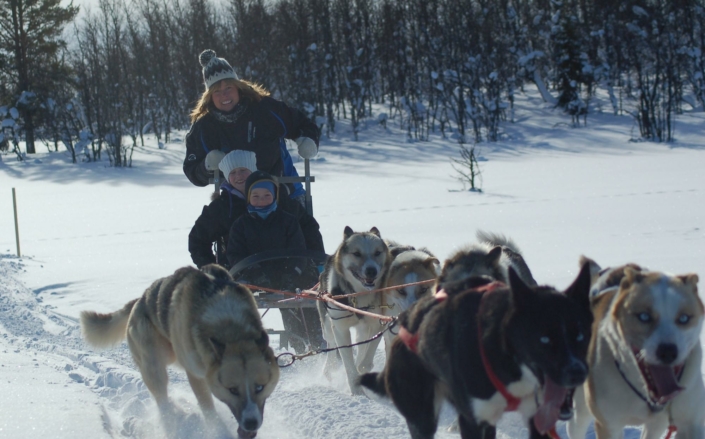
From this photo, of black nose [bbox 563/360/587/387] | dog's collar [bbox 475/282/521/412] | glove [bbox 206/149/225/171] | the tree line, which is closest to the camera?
black nose [bbox 563/360/587/387]

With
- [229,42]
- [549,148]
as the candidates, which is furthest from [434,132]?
[229,42]

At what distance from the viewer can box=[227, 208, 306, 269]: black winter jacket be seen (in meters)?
4.96

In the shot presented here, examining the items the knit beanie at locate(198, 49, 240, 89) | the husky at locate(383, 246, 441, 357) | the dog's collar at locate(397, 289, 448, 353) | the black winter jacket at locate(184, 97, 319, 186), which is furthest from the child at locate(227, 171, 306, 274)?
the dog's collar at locate(397, 289, 448, 353)

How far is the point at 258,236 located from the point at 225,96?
1.36m

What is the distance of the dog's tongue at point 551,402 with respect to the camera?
194 cm

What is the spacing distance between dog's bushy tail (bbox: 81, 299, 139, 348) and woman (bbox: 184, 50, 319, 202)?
5.94ft

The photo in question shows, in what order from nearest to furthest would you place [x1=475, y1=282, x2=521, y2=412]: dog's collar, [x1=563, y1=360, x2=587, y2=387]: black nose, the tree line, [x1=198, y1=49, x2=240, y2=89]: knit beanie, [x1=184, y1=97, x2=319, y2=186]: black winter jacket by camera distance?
[x1=563, y1=360, x2=587, y2=387]: black nose < [x1=475, y1=282, x2=521, y2=412]: dog's collar < [x1=198, y1=49, x2=240, y2=89]: knit beanie < [x1=184, y1=97, x2=319, y2=186]: black winter jacket < the tree line

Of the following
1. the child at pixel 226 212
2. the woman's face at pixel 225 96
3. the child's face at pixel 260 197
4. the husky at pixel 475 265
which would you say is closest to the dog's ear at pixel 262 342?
the husky at pixel 475 265

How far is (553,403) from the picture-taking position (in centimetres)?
195

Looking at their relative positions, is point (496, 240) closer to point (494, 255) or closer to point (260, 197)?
point (494, 255)

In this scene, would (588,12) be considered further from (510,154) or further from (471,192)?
(471,192)

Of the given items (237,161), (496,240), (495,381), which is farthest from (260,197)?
(495,381)

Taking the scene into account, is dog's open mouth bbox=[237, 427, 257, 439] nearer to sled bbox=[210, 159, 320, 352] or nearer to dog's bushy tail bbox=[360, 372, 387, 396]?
dog's bushy tail bbox=[360, 372, 387, 396]

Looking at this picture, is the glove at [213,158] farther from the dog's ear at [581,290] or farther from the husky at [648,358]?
the dog's ear at [581,290]
